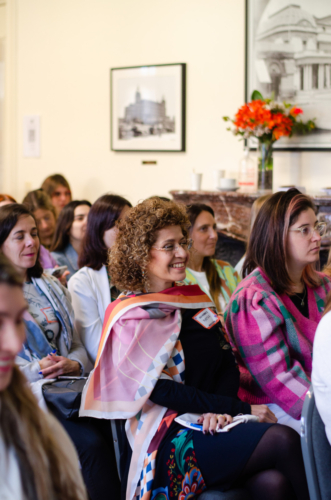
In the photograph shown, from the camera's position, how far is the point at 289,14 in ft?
13.1

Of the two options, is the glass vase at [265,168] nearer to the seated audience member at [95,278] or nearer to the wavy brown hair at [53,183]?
the seated audience member at [95,278]

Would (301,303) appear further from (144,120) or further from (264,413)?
(144,120)

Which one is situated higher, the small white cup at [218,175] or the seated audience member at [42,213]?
the small white cup at [218,175]

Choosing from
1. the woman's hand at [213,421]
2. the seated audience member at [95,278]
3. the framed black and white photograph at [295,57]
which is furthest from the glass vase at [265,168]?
the woman's hand at [213,421]

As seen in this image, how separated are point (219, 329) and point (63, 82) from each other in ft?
13.7

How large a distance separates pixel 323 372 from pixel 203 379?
0.67 metres

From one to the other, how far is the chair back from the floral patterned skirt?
32 centimetres

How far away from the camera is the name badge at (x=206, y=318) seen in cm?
186

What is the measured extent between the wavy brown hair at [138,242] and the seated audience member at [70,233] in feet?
5.11

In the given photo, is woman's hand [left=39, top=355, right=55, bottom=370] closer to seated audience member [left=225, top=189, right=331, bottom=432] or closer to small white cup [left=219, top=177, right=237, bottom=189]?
seated audience member [left=225, top=189, right=331, bottom=432]

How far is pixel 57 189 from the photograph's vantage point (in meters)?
4.98

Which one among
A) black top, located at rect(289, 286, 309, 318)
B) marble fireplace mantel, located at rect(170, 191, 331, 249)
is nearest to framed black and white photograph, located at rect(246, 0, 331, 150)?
marble fireplace mantel, located at rect(170, 191, 331, 249)

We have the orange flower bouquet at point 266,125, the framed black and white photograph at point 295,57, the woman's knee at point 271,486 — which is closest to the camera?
the woman's knee at point 271,486

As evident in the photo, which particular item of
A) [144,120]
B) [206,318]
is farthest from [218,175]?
[206,318]
